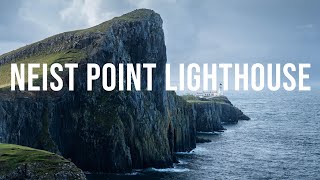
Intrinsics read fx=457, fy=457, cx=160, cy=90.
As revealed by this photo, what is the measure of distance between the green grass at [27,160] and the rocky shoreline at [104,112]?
29254mm

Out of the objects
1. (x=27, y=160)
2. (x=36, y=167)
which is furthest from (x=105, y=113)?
(x=36, y=167)

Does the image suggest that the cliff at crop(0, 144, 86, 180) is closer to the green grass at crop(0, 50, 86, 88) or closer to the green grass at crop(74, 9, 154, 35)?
the green grass at crop(0, 50, 86, 88)

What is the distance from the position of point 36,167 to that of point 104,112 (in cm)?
6014

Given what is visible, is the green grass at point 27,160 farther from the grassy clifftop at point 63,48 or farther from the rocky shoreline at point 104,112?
the grassy clifftop at point 63,48

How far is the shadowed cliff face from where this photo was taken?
106 metres

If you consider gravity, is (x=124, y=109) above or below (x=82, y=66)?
below

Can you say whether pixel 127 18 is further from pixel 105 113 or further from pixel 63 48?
pixel 105 113

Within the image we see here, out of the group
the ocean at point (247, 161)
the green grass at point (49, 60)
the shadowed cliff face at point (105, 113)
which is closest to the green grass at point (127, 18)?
the shadowed cliff face at point (105, 113)

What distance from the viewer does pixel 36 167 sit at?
2458 inches

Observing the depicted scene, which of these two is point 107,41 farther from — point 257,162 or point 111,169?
point 257,162

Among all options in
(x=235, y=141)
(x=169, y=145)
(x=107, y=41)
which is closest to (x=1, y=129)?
(x=107, y=41)

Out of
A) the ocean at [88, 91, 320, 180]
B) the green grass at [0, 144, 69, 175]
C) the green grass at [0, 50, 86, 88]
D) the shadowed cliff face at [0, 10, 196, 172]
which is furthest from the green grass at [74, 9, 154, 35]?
the green grass at [0, 144, 69, 175]

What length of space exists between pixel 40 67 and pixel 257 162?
230ft

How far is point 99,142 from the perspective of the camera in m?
118
